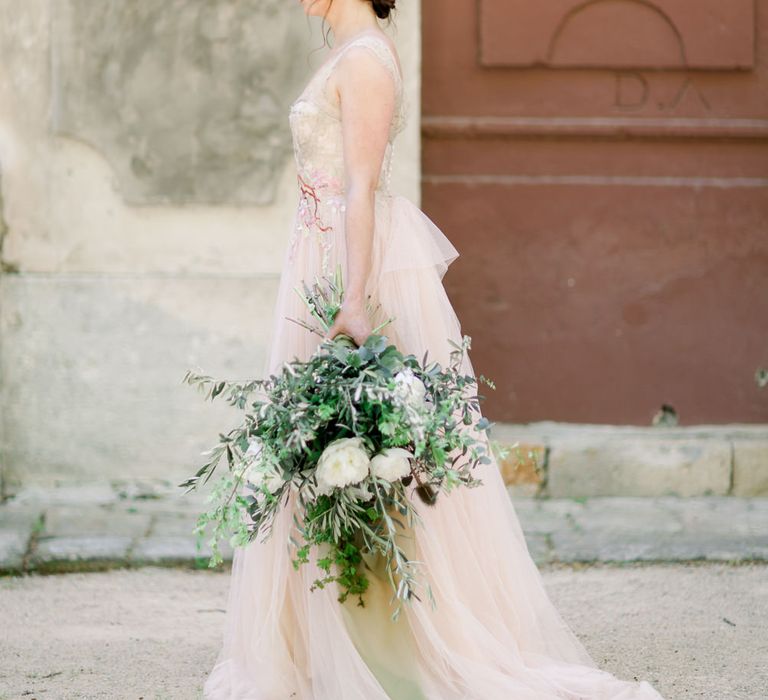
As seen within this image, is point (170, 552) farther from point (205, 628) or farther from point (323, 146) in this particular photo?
point (323, 146)

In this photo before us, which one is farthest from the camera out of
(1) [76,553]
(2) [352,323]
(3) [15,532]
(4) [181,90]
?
(4) [181,90]

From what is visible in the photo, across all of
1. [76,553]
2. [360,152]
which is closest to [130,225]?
[76,553]

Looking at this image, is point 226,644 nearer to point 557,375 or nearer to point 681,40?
point 557,375

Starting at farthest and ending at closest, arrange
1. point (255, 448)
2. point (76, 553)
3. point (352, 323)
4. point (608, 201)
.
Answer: point (608, 201) < point (76, 553) < point (352, 323) < point (255, 448)

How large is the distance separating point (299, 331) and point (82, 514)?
2282mm

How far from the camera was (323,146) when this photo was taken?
3.27 metres

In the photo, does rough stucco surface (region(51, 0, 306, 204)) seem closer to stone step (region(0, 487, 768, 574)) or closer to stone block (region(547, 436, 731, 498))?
stone step (region(0, 487, 768, 574))

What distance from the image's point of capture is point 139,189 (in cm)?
561

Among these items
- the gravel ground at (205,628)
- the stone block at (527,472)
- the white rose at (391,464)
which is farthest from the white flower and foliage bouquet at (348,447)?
the stone block at (527,472)

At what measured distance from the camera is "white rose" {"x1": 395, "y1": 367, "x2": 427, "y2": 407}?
2889 millimetres

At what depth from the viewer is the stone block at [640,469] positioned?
5668 mm

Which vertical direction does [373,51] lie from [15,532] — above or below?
above

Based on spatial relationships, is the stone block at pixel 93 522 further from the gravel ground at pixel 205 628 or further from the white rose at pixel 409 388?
the white rose at pixel 409 388

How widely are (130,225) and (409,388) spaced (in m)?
3.02
